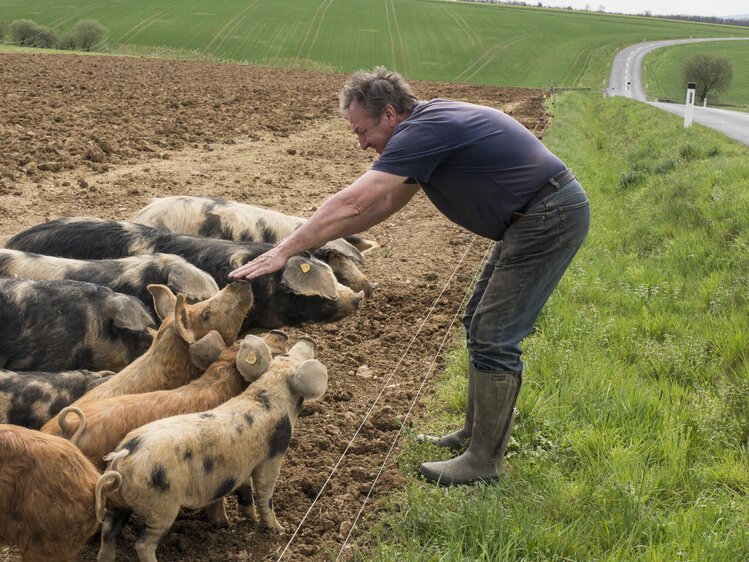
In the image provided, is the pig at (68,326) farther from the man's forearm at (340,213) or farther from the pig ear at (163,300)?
the man's forearm at (340,213)

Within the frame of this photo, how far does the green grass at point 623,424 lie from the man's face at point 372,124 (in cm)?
192

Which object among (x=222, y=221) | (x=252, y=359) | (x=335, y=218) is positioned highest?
(x=335, y=218)

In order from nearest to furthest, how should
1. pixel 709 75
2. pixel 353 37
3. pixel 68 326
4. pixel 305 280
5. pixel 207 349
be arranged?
pixel 207 349 < pixel 68 326 < pixel 305 280 < pixel 353 37 < pixel 709 75

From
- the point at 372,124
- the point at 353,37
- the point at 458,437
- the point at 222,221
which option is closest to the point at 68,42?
the point at 353,37

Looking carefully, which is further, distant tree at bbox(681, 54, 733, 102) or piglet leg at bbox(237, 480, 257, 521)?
distant tree at bbox(681, 54, 733, 102)

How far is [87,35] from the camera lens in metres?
52.1

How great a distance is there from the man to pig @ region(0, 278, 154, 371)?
3.33 feet

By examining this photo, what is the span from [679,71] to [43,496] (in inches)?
3047

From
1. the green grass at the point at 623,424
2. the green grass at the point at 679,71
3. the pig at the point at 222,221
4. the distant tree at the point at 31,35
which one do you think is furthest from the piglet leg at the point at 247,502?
the green grass at the point at 679,71

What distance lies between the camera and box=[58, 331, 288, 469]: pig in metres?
4.04

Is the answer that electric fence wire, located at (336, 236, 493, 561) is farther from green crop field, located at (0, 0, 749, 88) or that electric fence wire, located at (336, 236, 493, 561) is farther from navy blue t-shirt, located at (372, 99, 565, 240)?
green crop field, located at (0, 0, 749, 88)

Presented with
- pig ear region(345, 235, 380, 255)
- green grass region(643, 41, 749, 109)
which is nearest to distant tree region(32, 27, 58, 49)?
green grass region(643, 41, 749, 109)

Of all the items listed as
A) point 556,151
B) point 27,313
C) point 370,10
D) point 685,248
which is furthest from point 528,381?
point 370,10

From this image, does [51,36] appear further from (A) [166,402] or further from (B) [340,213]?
(A) [166,402]
